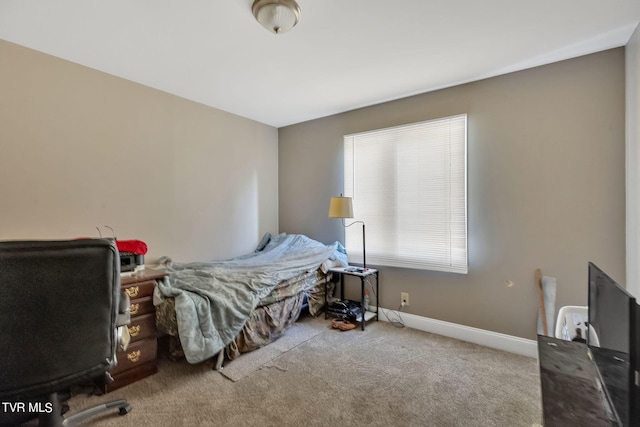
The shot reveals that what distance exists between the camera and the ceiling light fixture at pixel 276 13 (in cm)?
164

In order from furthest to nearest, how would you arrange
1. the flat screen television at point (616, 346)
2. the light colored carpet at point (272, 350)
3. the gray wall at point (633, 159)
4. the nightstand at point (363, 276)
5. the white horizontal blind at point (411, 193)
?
the nightstand at point (363, 276) < the white horizontal blind at point (411, 193) < the light colored carpet at point (272, 350) < the gray wall at point (633, 159) < the flat screen television at point (616, 346)

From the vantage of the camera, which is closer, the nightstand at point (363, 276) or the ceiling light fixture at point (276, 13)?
the ceiling light fixture at point (276, 13)

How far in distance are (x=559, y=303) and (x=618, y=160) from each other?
117 centimetres

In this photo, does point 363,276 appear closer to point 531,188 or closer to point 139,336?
point 531,188

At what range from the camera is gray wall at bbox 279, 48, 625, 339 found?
87.5 inches

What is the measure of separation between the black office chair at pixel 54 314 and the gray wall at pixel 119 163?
148 cm

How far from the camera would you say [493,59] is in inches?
92.4

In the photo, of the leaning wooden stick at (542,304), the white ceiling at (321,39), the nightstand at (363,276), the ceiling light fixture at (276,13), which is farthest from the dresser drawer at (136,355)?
the leaning wooden stick at (542,304)

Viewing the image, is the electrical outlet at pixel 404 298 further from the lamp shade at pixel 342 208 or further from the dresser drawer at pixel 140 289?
the dresser drawer at pixel 140 289

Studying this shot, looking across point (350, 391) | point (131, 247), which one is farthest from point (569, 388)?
point (131, 247)

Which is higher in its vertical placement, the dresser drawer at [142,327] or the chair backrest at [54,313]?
the chair backrest at [54,313]

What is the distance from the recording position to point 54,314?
115cm

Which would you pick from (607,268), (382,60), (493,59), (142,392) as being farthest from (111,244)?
(607,268)

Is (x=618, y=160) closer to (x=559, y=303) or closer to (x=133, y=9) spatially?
(x=559, y=303)
